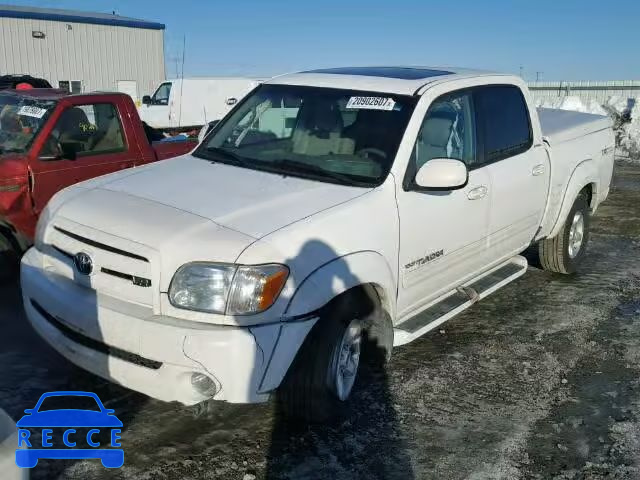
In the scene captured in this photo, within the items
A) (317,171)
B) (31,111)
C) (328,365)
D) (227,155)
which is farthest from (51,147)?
(328,365)

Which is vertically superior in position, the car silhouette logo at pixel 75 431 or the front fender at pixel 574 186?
the front fender at pixel 574 186

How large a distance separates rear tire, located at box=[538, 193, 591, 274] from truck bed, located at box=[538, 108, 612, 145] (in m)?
0.65

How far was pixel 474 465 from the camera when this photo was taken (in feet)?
11.0

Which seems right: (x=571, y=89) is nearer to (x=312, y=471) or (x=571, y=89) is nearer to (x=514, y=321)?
(x=514, y=321)

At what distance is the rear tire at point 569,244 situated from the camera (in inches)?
248

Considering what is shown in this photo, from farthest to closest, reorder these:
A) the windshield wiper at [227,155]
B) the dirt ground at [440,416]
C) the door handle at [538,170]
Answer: the door handle at [538,170] < the windshield wiper at [227,155] < the dirt ground at [440,416]

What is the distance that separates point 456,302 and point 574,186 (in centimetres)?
216

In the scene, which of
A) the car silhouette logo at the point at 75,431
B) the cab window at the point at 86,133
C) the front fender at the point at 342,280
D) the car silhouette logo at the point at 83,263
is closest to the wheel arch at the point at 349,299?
the front fender at the point at 342,280

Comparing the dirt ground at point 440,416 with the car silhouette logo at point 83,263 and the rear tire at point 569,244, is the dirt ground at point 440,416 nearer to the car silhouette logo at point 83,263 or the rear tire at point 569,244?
the car silhouette logo at point 83,263

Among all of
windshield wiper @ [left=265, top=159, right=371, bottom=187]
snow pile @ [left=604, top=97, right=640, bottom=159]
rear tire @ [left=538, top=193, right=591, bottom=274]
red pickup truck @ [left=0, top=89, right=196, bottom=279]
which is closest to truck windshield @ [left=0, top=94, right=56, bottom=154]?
red pickup truck @ [left=0, top=89, right=196, bottom=279]

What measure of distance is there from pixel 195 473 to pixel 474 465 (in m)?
1.42

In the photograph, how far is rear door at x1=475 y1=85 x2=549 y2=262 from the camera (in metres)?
4.81

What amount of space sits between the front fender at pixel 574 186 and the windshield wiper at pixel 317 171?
286 cm

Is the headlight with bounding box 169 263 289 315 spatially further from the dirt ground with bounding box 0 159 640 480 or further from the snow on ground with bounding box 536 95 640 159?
the snow on ground with bounding box 536 95 640 159
